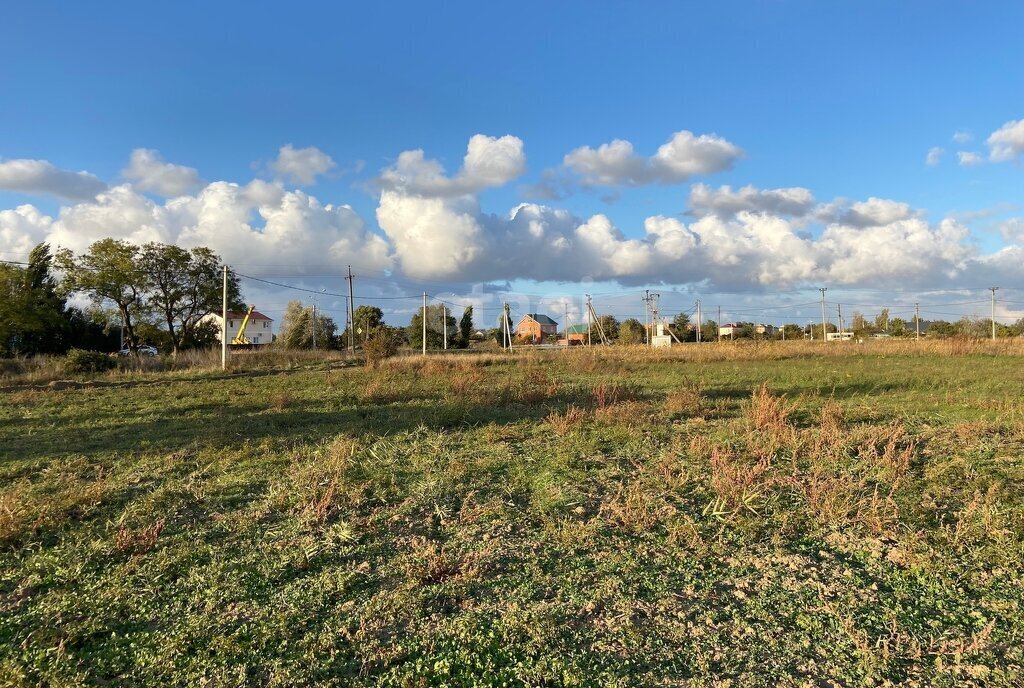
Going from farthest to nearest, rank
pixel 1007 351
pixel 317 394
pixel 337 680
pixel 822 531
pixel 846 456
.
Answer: pixel 1007 351 → pixel 317 394 → pixel 846 456 → pixel 822 531 → pixel 337 680

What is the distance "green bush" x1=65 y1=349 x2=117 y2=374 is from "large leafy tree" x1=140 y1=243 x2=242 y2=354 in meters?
9.30

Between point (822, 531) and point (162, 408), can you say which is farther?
point (162, 408)

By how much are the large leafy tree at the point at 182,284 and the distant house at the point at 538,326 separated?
252 ft

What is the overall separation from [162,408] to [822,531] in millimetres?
11724

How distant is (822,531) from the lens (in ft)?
13.1

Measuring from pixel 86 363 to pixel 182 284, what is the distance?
1283 centimetres

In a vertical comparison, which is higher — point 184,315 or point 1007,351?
point 184,315

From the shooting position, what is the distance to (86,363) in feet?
72.2

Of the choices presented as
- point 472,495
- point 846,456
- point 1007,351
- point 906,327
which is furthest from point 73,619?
point 906,327

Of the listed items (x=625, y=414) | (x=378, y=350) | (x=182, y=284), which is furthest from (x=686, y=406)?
(x=182, y=284)

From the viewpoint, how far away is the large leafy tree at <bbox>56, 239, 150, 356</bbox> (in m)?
31.0

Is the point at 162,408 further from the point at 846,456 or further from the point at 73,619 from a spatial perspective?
the point at 846,456

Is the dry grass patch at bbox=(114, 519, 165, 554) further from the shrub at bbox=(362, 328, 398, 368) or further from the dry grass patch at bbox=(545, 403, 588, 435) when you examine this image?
the shrub at bbox=(362, 328, 398, 368)

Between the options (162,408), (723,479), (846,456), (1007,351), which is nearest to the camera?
(723,479)
